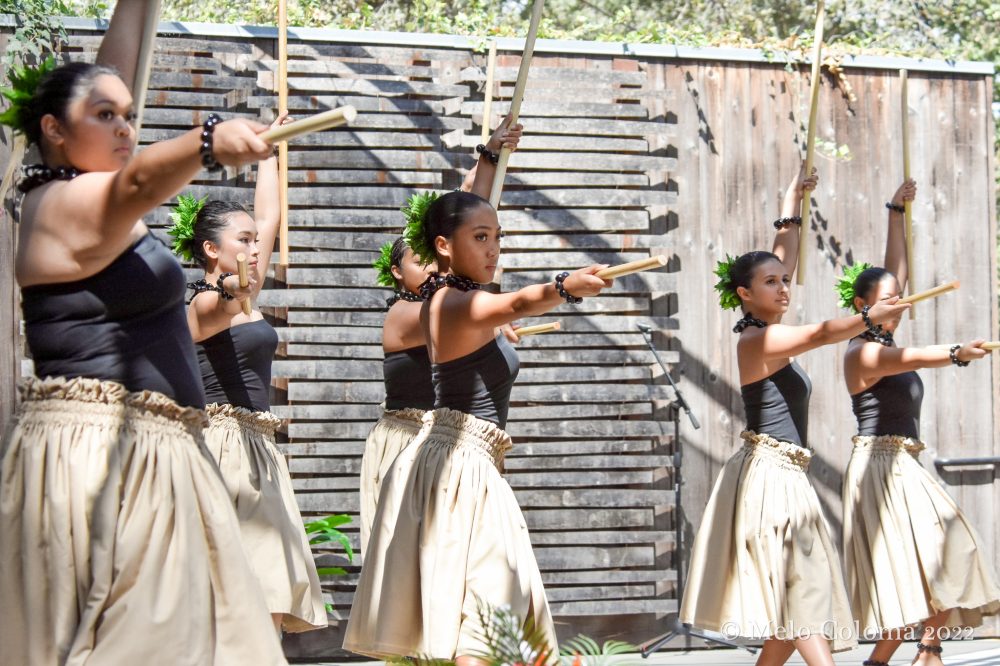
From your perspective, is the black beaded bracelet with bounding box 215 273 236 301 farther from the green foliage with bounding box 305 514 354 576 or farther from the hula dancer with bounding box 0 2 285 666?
the green foliage with bounding box 305 514 354 576

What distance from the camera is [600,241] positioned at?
19.7 feet

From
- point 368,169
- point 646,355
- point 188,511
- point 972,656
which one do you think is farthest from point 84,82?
point 972,656

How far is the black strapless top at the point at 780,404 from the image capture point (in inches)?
174

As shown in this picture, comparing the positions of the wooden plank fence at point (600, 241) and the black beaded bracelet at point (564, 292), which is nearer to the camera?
the black beaded bracelet at point (564, 292)

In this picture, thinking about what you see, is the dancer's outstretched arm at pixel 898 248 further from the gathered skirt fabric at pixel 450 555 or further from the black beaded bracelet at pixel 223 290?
the black beaded bracelet at pixel 223 290

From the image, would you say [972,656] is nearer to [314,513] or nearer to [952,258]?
[952,258]

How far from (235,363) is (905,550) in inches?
102

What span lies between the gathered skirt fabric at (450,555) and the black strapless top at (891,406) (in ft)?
6.94

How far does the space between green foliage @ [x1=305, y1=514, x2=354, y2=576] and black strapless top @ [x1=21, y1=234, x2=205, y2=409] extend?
10.4 feet

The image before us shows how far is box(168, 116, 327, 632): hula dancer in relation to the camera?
3.85 meters

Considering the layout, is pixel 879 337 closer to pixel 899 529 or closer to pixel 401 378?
pixel 899 529

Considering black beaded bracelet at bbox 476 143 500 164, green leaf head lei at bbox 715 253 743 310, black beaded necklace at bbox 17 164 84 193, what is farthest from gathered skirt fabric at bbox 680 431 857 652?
black beaded necklace at bbox 17 164 84 193

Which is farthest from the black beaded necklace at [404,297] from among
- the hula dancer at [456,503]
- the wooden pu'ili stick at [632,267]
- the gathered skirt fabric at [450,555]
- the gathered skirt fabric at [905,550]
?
the wooden pu'ili stick at [632,267]

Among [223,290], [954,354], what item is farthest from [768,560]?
[223,290]
